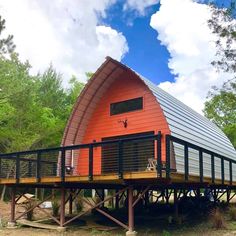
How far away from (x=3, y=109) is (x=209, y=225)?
13897mm

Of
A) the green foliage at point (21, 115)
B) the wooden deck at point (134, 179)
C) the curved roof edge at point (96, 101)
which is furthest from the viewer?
the green foliage at point (21, 115)

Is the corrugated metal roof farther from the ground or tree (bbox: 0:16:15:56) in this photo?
tree (bbox: 0:16:15:56)

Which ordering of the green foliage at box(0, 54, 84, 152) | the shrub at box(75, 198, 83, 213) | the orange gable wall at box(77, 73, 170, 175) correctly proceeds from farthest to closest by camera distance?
the green foliage at box(0, 54, 84, 152)
the shrub at box(75, 198, 83, 213)
the orange gable wall at box(77, 73, 170, 175)

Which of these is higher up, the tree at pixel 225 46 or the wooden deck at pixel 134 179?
the tree at pixel 225 46

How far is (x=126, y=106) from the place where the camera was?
15539 mm

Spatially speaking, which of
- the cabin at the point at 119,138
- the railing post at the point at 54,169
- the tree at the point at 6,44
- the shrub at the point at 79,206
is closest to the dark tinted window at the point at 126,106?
the cabin at the point at 119,138

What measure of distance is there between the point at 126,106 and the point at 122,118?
51 centimetres

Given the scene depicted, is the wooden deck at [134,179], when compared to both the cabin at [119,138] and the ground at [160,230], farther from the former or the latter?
the ground at [160,230]

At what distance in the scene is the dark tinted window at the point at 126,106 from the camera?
15039 millimetres

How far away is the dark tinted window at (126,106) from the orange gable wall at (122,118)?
0.14 m

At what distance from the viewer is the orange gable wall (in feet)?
47.0

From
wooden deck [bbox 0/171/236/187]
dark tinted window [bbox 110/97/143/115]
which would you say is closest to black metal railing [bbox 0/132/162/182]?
wooden deck [bbox 0/171/236/187]

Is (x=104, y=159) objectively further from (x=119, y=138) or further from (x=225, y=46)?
(x=225, y=46)

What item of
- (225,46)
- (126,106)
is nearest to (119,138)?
(126,106)
